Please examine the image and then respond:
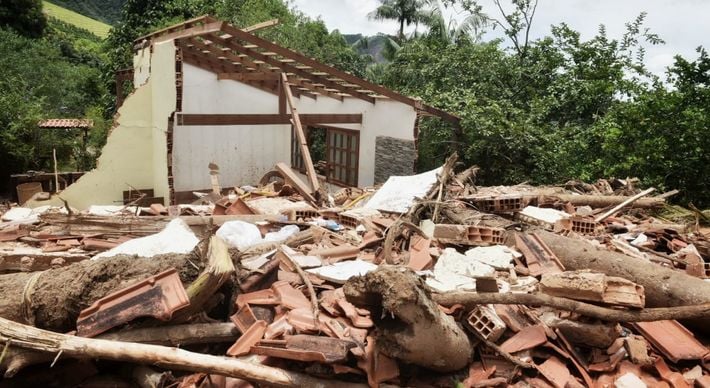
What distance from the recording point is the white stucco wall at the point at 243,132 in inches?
431

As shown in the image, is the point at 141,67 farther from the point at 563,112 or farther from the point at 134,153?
the point at 563,112

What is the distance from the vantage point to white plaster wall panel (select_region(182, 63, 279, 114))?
1098 centimetres

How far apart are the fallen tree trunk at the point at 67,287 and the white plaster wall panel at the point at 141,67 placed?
9.05m

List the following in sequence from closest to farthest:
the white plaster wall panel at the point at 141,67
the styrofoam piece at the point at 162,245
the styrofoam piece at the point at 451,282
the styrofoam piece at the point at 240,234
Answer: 1. the styrofoam piece at the point at 451,282
2. the styrofoam piece at the point at 162,245
3. the styrofoam piece at the point at 240,234
4. the white plaster wall panel at the point at 141,67

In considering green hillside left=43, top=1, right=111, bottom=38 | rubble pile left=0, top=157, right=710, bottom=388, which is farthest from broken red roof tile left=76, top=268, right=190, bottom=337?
green hillside left=43, top=1, right=111, bottom=38

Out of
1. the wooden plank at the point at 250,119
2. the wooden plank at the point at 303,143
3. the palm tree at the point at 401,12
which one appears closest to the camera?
the wooden plank at the point at 303,143

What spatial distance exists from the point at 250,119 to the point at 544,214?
635cm

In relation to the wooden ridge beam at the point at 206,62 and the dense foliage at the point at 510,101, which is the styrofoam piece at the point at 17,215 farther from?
the dense foliage at the point at 510,101

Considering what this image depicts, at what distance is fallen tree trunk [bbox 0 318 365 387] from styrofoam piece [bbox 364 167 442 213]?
3.92 metres

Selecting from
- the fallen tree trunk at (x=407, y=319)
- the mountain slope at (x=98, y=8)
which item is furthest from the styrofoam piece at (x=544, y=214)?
the mountain slope at (x=98, y=8)

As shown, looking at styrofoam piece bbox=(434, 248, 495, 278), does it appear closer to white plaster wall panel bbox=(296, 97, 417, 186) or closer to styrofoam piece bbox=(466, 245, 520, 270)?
styrofoam piece bbox=(466, 245, 520, 270)

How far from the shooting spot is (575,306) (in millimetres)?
3412

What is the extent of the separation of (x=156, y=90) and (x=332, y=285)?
780 cm

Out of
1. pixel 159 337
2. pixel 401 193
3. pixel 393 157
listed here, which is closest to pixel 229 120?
pixel 393 157
